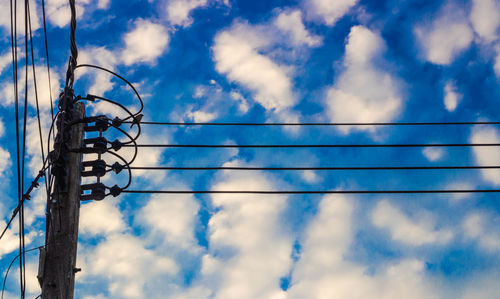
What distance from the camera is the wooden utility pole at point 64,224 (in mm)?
6594

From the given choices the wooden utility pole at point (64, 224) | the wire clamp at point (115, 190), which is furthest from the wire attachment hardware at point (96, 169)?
the wire clamp at point (115, 190)

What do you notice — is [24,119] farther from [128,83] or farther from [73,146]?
[128,83]

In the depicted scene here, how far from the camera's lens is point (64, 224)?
22.6 ft

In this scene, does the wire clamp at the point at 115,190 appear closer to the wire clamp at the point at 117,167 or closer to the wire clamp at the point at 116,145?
the wire clamp at the point at 117,167

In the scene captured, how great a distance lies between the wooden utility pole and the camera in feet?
21.6

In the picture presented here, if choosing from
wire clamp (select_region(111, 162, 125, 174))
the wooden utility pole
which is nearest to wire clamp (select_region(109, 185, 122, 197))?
wire clamp (select_region(111, 162, 125, 174))

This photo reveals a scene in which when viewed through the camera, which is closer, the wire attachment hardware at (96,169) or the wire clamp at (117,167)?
the wire attachment hardware at (96,169)

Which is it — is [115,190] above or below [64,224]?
above

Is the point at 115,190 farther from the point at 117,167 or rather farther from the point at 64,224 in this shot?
the point at 64,224

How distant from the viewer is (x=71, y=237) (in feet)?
22.4

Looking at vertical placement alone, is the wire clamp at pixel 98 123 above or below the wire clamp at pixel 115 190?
above

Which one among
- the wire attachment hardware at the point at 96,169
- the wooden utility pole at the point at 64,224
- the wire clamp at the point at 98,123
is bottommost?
the wooden utility pole at the point at 64,224

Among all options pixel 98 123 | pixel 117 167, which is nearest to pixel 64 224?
pixel 117 167

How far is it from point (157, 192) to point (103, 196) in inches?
55.6
